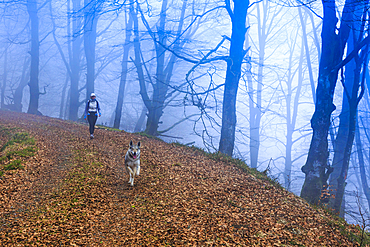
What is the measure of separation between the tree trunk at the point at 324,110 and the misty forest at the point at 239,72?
4 cm

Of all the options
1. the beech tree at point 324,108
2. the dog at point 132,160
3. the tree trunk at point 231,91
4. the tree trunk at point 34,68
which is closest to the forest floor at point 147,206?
the dog at point 132,160

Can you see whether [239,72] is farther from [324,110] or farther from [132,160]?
[132,160]

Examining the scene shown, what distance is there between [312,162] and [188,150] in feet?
18.9

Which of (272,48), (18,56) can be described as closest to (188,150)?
(272,48)

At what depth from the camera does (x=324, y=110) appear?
9297mm

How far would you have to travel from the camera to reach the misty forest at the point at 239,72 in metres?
9.59

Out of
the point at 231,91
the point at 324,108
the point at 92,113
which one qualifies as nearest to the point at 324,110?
the point at 324,108

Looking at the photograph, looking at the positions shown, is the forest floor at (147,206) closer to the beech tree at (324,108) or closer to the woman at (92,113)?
the beech tree at (324,108)

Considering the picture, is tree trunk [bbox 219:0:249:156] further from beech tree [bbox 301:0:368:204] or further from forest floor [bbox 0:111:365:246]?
beech tree [bbox 301:0:368:204]

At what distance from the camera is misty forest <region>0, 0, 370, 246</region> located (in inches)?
377

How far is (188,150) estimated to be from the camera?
12266mm

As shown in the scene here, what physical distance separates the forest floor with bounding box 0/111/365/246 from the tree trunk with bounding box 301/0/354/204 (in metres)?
1.94

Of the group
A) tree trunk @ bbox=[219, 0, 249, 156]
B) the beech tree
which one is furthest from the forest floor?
tree trunk @ bbox=[219, 0, 249, 156]

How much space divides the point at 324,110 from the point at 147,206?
7.77 meters
